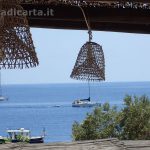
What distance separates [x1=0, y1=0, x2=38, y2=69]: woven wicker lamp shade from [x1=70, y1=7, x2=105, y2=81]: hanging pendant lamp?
1.61 feet

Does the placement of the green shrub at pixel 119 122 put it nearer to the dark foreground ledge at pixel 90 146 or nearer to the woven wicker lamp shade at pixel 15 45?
the dark foreground ledge at pixel 90 146

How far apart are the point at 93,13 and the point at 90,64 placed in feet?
1.27

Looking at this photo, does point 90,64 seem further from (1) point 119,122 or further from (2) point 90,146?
(1) point 119,122

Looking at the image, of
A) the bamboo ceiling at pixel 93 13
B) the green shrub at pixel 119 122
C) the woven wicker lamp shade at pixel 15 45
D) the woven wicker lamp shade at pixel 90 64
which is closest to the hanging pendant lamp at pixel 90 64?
the woven wicker lamp shade at pixel 90 64

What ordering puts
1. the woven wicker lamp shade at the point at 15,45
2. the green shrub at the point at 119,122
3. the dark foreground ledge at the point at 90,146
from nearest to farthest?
1. the woven wicker lamp shade at the point at 15,45
2. the dark foreground ledge at the point at 90,146
3. the green shrub at the point at 119,122

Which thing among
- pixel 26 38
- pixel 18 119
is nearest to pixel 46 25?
pixel 26 38

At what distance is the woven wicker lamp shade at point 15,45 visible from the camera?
5.87 ft

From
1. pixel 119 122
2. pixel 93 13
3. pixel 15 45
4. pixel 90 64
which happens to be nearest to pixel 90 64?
pixel 90 64

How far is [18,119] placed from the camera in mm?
36062

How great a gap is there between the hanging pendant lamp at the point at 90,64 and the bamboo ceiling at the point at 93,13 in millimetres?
231

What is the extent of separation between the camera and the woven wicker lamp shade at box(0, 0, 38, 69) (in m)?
1.79

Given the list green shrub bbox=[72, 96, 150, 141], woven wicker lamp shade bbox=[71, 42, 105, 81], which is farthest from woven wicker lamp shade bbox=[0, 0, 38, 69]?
green shrub bbox=[72, 96, 150, 141]

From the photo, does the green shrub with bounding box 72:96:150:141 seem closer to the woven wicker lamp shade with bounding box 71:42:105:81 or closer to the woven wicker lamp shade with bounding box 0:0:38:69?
the woven wicker lamp shade with bounding box 71:42:105:81

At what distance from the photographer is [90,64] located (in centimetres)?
227
